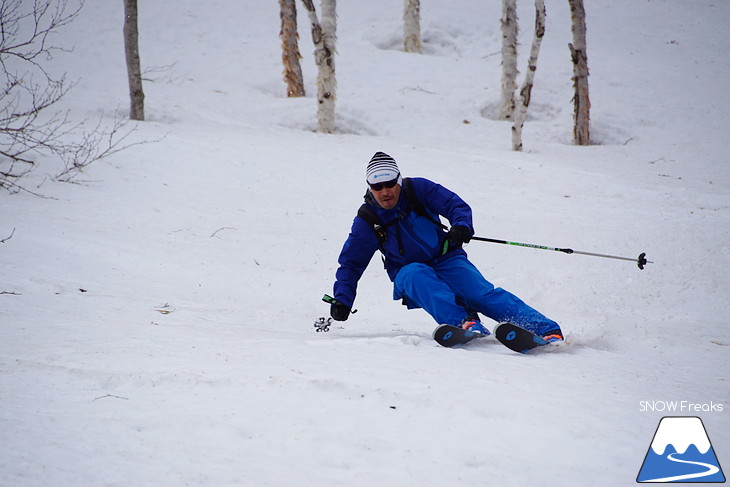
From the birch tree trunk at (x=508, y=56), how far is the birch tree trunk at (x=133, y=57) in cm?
849

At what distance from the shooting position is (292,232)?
332 inches

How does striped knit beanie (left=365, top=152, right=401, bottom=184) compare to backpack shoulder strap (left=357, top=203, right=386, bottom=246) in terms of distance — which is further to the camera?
backpack shoulder strap (left=357, top=203, right=386, bottom=246)

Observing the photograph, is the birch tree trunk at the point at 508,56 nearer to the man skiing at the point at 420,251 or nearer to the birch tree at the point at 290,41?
the birch tree at the point at 290,41

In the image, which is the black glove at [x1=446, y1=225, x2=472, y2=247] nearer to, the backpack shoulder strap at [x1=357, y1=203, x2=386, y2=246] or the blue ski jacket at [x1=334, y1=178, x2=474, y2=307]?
the blue ski jacket at [x1=334, y1=178, x2=474, y2=307]

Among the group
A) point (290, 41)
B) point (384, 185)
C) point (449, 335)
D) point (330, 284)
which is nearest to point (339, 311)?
point (449, 335)

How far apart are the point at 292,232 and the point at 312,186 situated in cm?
157

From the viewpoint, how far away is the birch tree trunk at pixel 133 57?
11367 millimetres

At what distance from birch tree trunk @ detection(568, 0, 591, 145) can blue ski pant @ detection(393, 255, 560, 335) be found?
9.51m

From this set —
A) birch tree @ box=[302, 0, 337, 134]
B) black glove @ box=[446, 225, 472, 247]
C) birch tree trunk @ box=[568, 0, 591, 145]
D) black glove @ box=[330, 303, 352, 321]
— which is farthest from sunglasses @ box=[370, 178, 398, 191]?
birch tree trunk @ box=[568, 0, 591, 145]

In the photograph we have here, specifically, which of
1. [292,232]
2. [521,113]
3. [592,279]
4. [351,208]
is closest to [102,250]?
[292,232]

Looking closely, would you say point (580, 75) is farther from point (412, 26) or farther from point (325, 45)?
point (412, 26)

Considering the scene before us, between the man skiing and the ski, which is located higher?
the man skiing

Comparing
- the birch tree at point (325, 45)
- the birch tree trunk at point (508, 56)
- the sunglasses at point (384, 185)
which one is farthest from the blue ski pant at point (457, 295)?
the birch tree trunk at point (508, 56)

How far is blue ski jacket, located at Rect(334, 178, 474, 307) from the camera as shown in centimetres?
486
